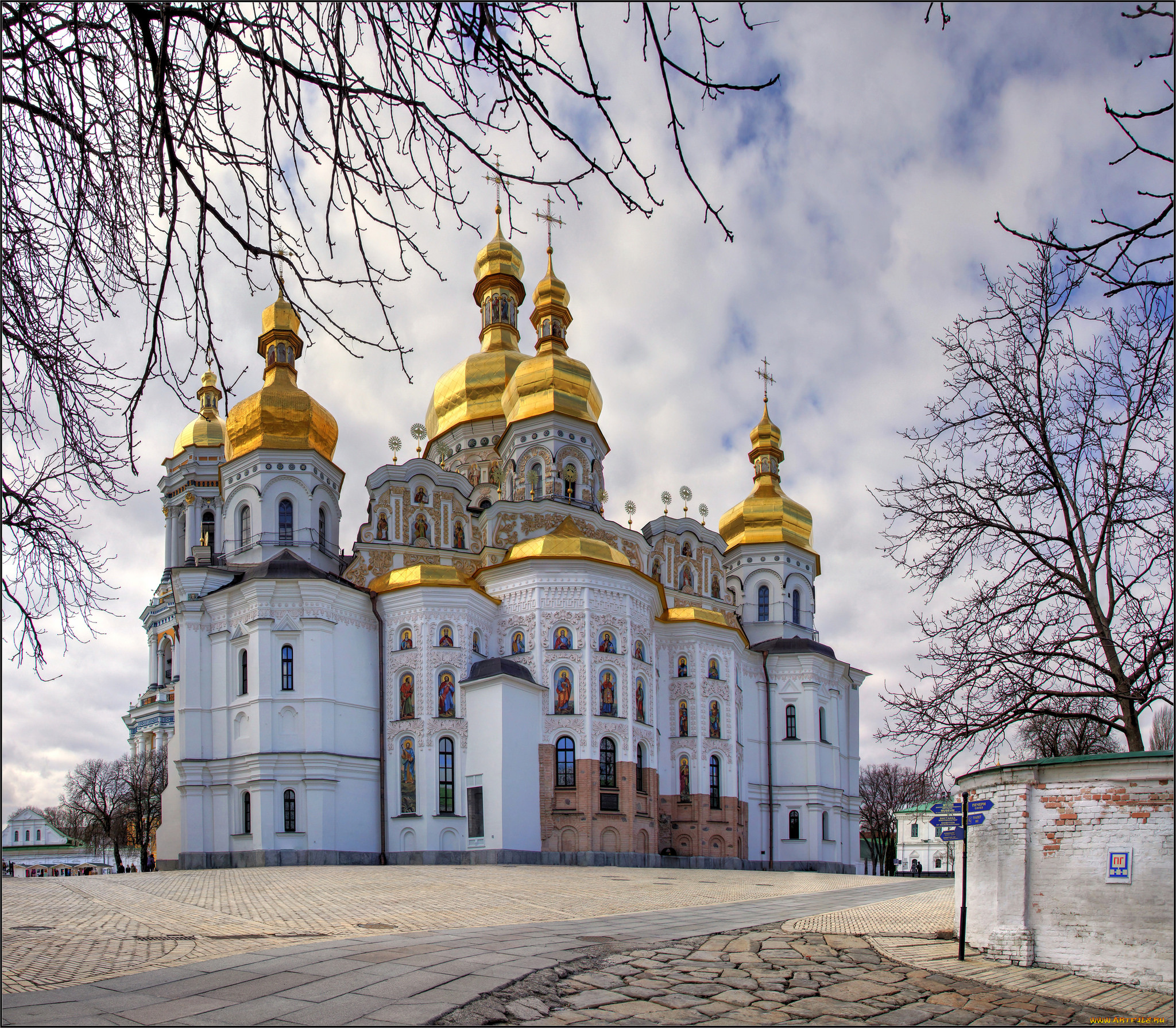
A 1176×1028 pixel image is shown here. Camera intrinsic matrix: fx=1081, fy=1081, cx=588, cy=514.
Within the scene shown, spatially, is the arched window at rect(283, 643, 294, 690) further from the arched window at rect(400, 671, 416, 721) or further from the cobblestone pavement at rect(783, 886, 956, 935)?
the cobblestone pavement at rect(783, 886, 956, 935)

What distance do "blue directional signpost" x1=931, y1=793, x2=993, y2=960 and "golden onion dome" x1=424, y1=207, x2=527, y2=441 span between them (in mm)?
34747

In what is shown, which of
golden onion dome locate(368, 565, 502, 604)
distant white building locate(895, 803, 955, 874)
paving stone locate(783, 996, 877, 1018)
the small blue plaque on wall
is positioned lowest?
distant white building locate(895, 803, 955, 874)

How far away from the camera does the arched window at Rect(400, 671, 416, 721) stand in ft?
101

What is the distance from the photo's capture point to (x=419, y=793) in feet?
98.6

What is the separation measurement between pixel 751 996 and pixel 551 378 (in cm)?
3307

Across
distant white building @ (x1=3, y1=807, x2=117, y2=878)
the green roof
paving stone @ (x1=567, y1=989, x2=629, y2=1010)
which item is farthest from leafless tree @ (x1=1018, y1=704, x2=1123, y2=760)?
distant white building @ (x1=3, y1=807, x2=117, y2=878)

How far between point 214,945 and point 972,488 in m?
9.69

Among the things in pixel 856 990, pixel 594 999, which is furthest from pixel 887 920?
pixel 594 999

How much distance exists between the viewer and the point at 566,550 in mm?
31938

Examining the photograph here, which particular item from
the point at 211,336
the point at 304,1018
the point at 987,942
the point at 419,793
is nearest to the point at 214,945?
the point at 304,1018

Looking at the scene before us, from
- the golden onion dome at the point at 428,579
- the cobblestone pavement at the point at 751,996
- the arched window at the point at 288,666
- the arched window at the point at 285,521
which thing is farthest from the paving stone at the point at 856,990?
the arched window at the point at 285,521

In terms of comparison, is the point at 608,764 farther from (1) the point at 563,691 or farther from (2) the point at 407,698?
(2) the point at 407,698

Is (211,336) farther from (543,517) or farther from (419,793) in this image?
(543,517)

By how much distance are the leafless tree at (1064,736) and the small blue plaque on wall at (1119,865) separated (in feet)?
2.88
